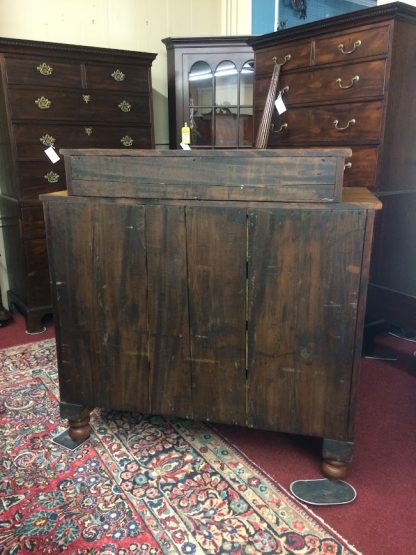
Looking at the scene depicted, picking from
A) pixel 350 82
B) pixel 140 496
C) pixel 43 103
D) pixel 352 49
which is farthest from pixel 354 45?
pixel 140 496

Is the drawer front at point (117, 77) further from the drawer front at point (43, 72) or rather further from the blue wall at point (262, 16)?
the blue wall at point (262, 16)

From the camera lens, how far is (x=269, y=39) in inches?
91.0

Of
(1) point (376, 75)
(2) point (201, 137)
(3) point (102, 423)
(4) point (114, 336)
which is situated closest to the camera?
(4) point (114, 336)

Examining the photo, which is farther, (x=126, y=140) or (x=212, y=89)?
(x=212, y=89)

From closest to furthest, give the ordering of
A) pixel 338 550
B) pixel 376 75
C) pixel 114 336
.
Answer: pixel 338 550 → pixel 114 336 → pixel 376 75

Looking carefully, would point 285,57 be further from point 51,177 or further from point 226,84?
point 51,177

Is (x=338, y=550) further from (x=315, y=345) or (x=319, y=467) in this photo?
(x=315, y=345)

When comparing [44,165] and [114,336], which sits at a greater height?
[44,165]

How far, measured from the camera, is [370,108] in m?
2.00

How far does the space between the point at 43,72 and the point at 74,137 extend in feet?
1.17

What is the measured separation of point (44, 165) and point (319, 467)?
2052mm

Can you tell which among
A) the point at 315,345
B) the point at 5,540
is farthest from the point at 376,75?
the point at 5,540

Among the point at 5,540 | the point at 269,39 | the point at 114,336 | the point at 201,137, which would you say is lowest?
the point at 5,540

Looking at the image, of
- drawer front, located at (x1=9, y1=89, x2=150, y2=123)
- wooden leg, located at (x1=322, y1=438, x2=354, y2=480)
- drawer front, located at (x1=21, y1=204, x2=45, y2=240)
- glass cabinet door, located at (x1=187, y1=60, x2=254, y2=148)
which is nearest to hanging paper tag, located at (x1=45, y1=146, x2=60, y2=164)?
drawer front, located at (x1=9, y1=89, x2=150, y2=123)
